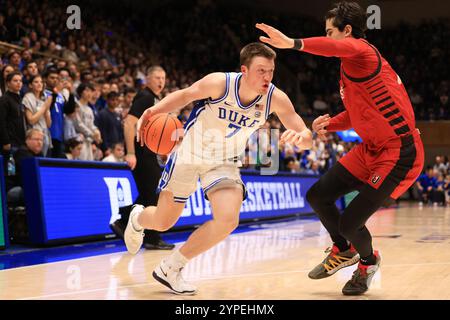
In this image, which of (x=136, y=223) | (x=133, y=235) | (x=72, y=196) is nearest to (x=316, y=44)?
(x=136, y=223)

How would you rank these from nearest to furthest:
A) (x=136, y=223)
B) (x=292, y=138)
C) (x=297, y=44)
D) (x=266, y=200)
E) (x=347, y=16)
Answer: (x=297, y=44) < (x=292, y=138) < (x=347, y=16) < (x=136, y=223) < (x=266, y=200)

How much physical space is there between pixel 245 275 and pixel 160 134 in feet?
5.45

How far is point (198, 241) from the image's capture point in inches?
188

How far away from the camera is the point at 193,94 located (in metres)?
4.79

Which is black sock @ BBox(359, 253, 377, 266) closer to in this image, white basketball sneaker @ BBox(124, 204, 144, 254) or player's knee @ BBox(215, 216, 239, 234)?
player's knee @ BBox(215, 216, 239, 234)

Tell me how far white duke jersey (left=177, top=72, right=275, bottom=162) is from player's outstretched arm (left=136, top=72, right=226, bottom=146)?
0.19ft

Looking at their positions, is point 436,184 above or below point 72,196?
below

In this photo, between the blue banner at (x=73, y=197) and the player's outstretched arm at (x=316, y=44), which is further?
the blue banner at (x=73, y=197)

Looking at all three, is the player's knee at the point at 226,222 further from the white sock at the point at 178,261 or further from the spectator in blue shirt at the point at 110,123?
the spectator in blue shirt at the point at 110,123

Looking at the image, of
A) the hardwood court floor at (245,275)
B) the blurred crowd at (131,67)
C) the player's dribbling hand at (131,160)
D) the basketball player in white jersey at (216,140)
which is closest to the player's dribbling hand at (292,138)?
the basketball player in white jersey at (216,140)

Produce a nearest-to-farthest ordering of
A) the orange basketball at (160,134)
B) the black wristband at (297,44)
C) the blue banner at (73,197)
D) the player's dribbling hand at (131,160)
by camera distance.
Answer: the black wristband at (297,44), the orange basketball at (160,134), the player's dribbling hand at (131,160), the blue banner at (73,197)

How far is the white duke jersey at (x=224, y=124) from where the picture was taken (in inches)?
191

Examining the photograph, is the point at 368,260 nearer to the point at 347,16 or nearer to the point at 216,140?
the point at 216,140

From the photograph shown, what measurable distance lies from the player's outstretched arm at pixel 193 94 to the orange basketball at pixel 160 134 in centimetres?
14
